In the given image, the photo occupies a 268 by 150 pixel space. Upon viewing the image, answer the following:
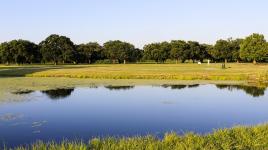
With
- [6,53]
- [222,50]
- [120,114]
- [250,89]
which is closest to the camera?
[120,114]

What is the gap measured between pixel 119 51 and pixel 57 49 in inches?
1297

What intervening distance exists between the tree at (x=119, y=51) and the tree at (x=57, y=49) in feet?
83.3

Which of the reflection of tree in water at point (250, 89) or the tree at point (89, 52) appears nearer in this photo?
the reflection of tree in water at point (250, 89)

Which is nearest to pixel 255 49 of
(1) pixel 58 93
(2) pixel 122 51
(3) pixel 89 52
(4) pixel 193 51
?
(4) pixel 193 51

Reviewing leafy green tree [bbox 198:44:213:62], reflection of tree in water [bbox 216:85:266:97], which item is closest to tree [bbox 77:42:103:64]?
leafy green tree [bbox 198:44:213:62]

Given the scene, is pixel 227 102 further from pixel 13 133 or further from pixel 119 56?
pixel 119 56

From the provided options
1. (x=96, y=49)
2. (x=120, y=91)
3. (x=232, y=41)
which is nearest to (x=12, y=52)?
Answer: (x=96, y=49)

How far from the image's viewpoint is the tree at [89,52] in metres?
157

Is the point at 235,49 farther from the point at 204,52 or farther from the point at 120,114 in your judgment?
the point at 120,114

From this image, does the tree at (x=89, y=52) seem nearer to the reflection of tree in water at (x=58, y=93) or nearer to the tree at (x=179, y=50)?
the tree at (x=179, y=50)

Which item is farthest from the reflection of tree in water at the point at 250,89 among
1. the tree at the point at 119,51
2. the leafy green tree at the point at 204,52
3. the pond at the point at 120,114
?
the leafy green tree at the point at 204,52

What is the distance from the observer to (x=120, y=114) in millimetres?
26266

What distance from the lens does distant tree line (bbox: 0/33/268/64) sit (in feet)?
435

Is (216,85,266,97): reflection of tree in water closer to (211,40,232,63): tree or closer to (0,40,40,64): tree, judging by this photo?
(0,40,40,64): tree
